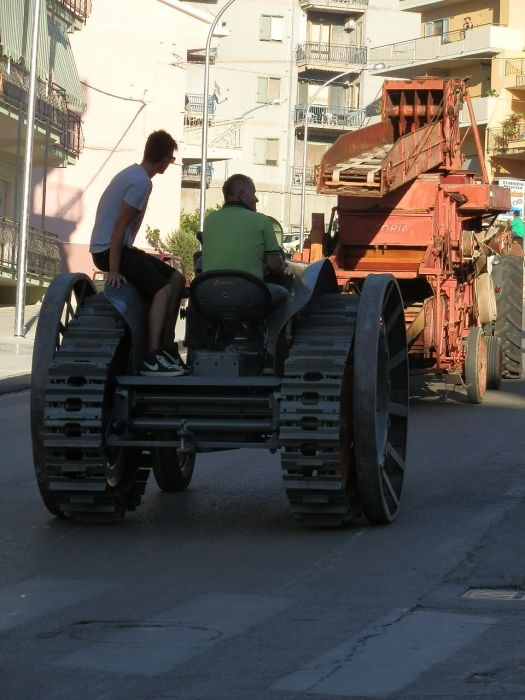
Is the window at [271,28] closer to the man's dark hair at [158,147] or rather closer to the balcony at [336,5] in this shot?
the balcony at [336,5]

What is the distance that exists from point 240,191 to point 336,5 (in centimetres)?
7429

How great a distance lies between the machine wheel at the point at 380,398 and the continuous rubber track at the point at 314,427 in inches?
4.7

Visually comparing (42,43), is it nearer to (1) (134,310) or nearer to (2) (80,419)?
(1) (134,310)

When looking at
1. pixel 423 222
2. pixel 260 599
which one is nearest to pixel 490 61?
pixel 423 222

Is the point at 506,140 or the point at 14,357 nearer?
the point at 14,357

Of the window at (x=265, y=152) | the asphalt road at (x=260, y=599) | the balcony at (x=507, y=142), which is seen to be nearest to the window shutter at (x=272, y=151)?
the window at (x=265, y=152)

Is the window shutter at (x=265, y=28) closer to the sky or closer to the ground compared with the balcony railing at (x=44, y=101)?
closer to the sky

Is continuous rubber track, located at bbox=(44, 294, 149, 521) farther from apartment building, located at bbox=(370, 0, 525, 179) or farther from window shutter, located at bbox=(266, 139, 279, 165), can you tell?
window shutter, located at bbox=(266, 139, 279, 165)

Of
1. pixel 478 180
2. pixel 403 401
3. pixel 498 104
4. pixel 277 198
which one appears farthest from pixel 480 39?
pixel 403 401

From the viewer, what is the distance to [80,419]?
7660mm

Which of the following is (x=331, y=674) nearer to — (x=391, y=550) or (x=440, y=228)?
(x=391, y=550)

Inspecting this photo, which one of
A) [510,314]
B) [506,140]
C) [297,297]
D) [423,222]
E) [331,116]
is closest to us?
[297,297]

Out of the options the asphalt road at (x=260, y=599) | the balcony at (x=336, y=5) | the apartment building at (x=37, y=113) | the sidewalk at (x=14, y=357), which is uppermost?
the balcony at (x=336, y=5)

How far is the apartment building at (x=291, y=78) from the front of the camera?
78.6m
